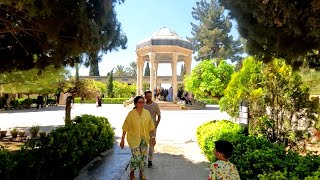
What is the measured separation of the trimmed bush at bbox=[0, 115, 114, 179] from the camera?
5.20 m

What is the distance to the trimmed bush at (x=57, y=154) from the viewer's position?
520 centimetres

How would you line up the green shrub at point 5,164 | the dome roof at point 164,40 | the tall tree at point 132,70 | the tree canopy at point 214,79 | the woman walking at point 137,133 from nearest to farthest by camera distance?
the green shrub at point 5,164 < the woman walking at point 137,133 < the tree canopy at point 214,79 < the dome roof at point 164,40 < the tall tree at point 132,70

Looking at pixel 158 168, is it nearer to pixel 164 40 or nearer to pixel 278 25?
pixel 278 25

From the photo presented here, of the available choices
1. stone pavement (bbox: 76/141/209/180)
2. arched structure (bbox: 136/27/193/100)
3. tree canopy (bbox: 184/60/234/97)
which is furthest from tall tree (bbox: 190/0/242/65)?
stone pavement (bbox: 76/141/209/180)

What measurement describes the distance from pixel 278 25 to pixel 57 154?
13.5ft

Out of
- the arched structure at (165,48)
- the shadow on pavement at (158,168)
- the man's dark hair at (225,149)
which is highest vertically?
the arched structure at (165,48)

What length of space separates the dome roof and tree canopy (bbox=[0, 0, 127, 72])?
27195mm

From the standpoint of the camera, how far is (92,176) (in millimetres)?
Answer: 6980

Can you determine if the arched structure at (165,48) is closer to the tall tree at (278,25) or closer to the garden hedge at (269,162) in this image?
the tall tree at (278,25)

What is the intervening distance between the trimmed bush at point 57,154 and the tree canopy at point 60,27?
1.54 metres

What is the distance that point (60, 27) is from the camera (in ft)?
19.2

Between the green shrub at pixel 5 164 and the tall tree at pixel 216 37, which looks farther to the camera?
the tall tree at pixel 216 37

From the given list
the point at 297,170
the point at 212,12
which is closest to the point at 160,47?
→ the point at 212,12

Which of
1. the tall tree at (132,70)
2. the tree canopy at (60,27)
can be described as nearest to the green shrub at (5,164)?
the tree canopy at (60,27)
